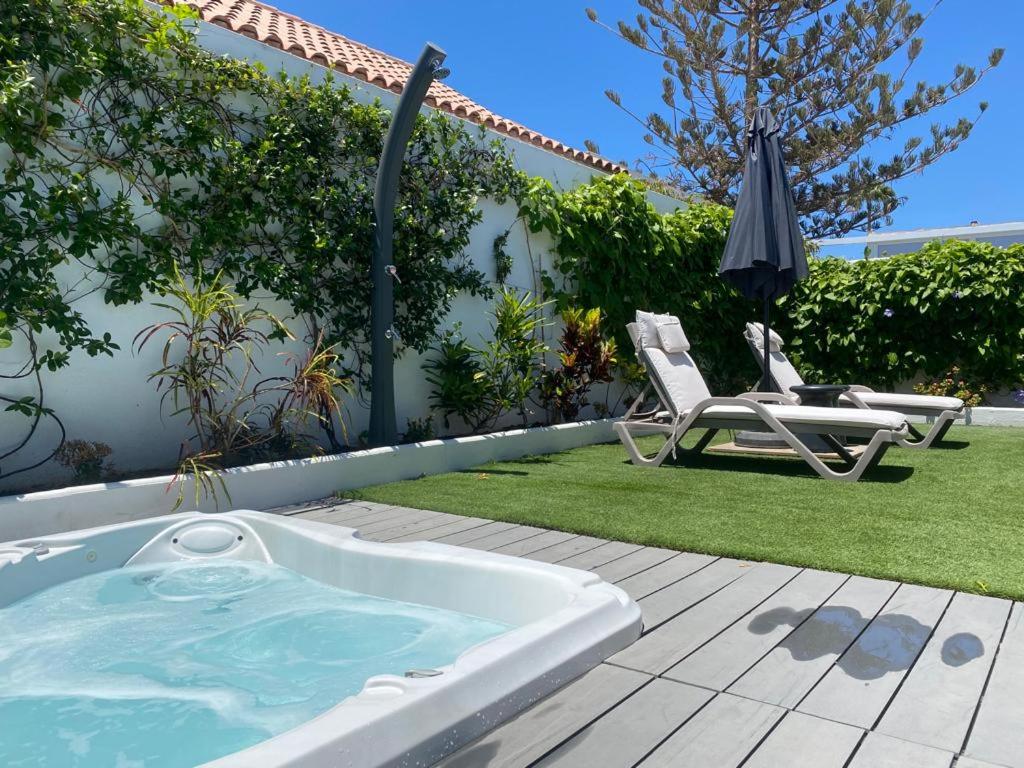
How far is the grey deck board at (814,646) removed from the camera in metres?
2.01

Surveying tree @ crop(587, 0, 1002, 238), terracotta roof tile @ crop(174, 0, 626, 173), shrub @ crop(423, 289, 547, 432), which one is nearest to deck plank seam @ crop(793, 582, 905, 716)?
shrub @ crop(423, 289, 547, 432)

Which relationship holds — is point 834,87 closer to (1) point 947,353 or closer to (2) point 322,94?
(1) point 947,353

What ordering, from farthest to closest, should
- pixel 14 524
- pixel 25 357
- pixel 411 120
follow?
1. pixel 411 120
2. pixel 25 357
3. pixel 14 524

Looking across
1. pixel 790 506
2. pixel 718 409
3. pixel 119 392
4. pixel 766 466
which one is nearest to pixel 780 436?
pixel 718 409

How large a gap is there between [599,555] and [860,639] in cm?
127

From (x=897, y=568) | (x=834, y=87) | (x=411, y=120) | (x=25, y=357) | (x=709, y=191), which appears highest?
(x=834, y=87)

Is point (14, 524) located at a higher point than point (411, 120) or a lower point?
lower

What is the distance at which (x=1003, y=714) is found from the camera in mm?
1828

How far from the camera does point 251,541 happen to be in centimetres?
374

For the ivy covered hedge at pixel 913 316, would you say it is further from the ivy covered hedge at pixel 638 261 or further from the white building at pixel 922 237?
the white building at pixel 922 237

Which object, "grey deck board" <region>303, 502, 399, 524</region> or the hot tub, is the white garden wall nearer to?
"grey deck board" <region>303, 502, 399, 524</region>

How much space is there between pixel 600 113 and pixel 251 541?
1763cm

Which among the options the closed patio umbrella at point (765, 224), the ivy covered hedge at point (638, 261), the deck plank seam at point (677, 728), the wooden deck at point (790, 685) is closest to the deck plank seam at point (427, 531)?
the wooden deck at point (790, 685)

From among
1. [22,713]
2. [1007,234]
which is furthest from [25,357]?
[1007,234]
